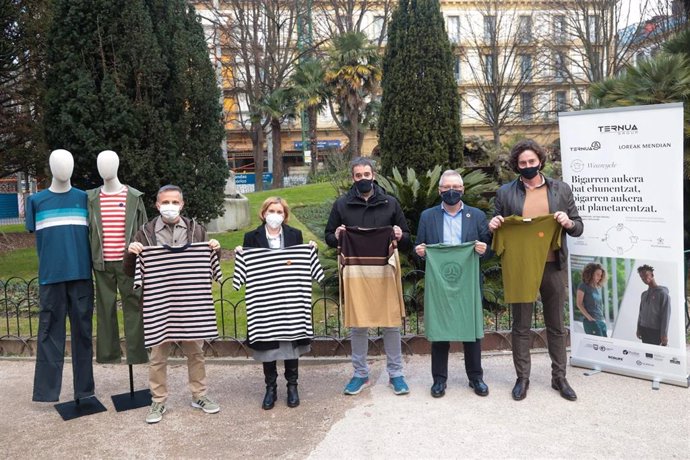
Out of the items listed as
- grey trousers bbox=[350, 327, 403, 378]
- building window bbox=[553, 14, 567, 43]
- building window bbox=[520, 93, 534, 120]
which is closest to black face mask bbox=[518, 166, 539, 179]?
grey trousers bbox=[350, 327, 403, 378]

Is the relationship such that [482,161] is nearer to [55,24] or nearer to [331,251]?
[331,251]

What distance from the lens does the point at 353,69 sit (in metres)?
25.8

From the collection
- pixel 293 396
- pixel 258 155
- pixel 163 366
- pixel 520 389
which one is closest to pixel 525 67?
pixel 258 155

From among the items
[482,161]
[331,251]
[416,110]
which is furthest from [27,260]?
[482,161]

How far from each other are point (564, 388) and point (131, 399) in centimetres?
365

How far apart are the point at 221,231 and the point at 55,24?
7021 millimetres

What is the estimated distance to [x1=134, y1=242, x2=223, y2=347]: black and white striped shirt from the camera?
15.7 feet

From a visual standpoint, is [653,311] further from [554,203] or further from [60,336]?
[60,336]

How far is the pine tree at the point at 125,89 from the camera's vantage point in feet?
27.0

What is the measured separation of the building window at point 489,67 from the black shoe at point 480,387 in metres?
28.1

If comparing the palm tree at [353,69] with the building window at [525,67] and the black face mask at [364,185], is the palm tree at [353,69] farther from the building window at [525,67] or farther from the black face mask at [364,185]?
the black face mask at [364,185]

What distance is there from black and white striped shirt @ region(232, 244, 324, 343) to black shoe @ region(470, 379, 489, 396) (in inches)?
57.7

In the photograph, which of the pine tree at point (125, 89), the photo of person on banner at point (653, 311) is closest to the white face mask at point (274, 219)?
the photo of person on banner at point (653, 311)

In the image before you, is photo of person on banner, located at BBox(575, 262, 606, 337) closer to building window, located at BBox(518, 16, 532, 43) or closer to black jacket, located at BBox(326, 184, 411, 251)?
black jacket, located at BBox(326, 184, 411, 251)
